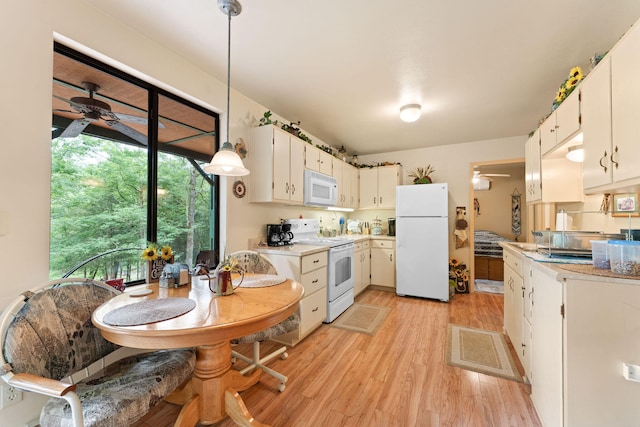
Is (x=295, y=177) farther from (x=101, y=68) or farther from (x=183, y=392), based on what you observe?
(x=183, y=392)

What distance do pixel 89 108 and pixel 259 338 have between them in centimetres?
194

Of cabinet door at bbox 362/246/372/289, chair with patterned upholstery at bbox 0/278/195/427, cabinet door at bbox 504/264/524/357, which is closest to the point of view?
chair with patterned upholstery at bbox 0/278/195/427

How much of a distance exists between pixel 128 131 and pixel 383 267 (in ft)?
Result: 12.5

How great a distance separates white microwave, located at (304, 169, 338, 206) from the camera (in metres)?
3.23

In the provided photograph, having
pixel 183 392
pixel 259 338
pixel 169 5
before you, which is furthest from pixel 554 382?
pixel 169 5

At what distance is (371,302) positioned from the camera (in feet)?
12.3

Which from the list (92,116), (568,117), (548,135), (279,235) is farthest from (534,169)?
(92,116)

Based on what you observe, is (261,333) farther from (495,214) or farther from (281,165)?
(495,214)

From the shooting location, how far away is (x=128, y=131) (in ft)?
6.24

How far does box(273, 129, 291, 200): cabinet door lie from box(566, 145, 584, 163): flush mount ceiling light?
2529 millimetres

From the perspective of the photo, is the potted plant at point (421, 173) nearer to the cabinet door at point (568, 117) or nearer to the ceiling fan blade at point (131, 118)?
the cabinet door at point (568, 117)

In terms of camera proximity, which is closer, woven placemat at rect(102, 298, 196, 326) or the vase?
woven placemat at rect(102, 298, 196, 326)

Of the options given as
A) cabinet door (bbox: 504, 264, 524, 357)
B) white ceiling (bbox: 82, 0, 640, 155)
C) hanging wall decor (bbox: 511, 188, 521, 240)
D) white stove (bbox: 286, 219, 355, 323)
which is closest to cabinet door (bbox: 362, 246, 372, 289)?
white stove (bbox: 286, 219, 355, 323)

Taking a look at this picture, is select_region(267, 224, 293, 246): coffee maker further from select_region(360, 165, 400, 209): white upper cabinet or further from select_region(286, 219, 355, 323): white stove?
select_region(360, 165, 400, 209): white upper cabinet
